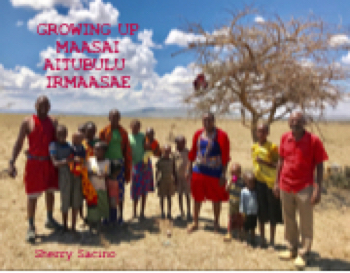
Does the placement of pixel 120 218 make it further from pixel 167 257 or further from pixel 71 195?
pixel 167 257

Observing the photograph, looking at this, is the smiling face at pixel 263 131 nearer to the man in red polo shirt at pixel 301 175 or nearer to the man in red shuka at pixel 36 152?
the man in red polo shirt at pixel 301 175

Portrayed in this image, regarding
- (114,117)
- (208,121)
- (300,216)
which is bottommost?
(300,216)

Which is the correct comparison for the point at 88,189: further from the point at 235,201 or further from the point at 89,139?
the point at 235,201

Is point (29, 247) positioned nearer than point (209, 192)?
Yes

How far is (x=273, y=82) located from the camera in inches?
275

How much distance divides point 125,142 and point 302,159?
9.25 ft

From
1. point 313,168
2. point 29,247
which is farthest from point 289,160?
point 29,247

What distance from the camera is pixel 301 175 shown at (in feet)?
12.2

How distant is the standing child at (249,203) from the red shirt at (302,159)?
0.59 metres

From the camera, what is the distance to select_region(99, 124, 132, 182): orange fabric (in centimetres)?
470

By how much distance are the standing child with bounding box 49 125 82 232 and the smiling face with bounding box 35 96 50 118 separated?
345 millimetres

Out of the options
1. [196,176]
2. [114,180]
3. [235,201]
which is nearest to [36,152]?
[114,180]

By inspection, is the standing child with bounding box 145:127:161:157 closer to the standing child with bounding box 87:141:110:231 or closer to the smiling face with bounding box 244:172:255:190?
the standing child with bounding box 87:141:110:231

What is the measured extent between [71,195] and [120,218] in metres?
1.03
